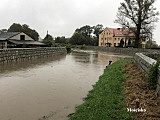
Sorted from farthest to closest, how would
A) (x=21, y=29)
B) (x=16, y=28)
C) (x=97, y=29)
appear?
(x=97, y=29)
(x=16, y=28)
(x=21, y=29)

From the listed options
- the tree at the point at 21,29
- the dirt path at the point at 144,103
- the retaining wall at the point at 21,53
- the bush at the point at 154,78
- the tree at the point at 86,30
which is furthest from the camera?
the tree at the point at 86,30

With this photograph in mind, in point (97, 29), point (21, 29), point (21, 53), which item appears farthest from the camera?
point (97, 29)

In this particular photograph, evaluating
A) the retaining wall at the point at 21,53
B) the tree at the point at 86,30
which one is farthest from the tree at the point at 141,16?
the tree at the point at 86,30

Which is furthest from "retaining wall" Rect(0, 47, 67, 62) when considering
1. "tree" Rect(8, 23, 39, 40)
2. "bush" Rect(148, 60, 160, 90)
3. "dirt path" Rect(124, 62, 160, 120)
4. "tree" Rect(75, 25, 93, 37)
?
"tree" Rect(75, 25, 93, 37)

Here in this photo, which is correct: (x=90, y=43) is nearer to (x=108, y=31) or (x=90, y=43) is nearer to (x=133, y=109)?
(x=108, y=31)

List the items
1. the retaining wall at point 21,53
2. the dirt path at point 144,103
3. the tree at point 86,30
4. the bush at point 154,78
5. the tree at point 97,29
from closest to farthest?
the dirt path at point 144,103, the bush at point 154,78, the retaining wall at point 21,53, the tree at point 86,30, the tree at point 97,29

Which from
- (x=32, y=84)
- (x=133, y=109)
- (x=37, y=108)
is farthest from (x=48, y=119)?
(x=32, y=84)

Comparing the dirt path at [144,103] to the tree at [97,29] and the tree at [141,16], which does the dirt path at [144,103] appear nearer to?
the tree at [141,16]

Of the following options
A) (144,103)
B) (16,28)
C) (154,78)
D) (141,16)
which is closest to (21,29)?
(16,28)

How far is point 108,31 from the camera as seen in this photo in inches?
3784

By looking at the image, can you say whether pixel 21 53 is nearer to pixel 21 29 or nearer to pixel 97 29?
pixel 21 29

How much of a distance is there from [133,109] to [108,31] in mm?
90826

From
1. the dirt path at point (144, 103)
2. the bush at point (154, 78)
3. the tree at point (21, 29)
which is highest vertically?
the tree at point (21, 29)

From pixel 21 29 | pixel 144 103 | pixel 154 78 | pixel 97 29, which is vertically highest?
pixel 97 29
